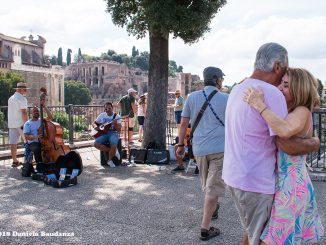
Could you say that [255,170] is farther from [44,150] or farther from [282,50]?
[44,150]

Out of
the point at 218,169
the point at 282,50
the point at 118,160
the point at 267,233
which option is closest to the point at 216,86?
the point at 218,169

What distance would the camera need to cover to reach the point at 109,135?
9.45m

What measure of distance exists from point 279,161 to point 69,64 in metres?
163

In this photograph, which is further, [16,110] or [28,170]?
[16,110]

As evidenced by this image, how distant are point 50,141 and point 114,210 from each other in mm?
2725

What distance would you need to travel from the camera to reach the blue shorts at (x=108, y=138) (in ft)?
30.8

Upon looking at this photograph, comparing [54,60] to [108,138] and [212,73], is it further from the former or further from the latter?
[212,73]

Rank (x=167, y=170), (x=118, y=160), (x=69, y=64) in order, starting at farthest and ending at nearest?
(x=69, y=64) < (x=118, y=160) < (x=167, y=170)

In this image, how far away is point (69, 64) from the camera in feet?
526

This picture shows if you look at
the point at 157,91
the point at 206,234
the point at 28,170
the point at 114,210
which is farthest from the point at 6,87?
the point at 206,234

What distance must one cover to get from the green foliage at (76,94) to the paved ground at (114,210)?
104m

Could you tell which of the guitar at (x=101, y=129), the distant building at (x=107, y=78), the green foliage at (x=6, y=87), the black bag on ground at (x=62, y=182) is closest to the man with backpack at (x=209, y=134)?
the black bag on ground at (x=62, y=182)

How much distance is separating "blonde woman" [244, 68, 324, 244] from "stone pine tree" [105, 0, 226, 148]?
7167 millimetres

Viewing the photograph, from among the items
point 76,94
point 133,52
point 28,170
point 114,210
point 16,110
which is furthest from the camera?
point 133,52
